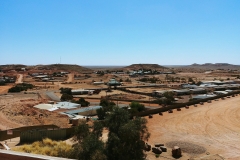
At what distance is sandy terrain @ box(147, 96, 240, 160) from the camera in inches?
901

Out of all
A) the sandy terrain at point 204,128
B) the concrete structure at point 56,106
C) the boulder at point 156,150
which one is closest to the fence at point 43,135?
the sandy terrain at point 204,128

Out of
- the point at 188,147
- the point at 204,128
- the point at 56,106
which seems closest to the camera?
the point at 188,147

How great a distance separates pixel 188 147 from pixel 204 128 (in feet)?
25.3

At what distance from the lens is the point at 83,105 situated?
4575 cm

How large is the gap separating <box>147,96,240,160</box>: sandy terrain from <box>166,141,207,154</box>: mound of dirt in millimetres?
488

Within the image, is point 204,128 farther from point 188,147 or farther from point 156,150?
point 156,150

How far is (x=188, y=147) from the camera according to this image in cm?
2216

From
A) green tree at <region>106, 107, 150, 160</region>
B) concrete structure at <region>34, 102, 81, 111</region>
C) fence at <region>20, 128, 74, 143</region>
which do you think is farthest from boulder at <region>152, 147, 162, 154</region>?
concrete structure at <region>34, 102, 81, 111</region>

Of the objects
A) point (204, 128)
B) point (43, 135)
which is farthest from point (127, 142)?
point (204, 128)

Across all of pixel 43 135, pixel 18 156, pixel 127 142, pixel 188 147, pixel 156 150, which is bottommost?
pixel 188 147

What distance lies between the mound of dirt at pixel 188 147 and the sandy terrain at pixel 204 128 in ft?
1.60

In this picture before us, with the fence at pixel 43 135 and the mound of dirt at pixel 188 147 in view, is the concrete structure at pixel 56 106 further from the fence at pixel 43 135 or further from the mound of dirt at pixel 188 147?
the mound of dirt at pixel 188 147

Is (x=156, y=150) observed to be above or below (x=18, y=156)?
below

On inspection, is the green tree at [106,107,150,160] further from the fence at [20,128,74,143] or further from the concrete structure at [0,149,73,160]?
the fence at [20,128,74,143]
